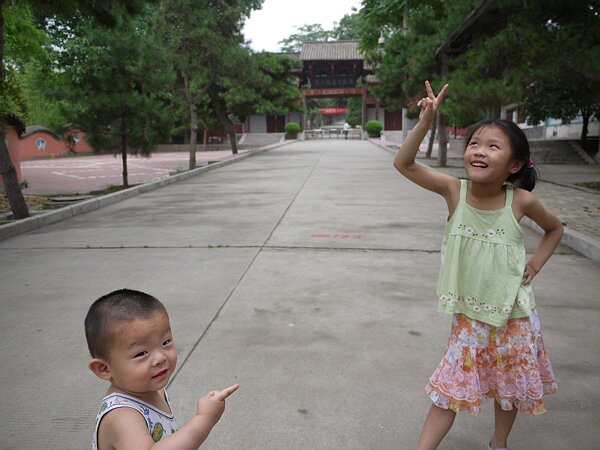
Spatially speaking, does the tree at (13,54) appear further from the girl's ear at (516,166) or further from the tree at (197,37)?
the girl's ear at (516,166)

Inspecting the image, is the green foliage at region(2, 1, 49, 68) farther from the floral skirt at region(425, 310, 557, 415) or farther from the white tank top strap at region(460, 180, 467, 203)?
the floral skirt at region(425, 310, 557, 415)

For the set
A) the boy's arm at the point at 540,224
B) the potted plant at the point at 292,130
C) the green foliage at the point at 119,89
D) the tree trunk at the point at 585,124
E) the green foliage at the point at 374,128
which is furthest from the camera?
the potted plant at the point at 292,130

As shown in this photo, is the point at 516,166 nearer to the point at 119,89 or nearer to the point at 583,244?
the point at 583,244

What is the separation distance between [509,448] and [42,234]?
6345 mm

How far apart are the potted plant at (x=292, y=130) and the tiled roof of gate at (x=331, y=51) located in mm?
6143

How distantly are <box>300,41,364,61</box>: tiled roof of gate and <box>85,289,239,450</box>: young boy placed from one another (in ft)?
144

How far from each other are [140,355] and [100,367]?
0.41ft

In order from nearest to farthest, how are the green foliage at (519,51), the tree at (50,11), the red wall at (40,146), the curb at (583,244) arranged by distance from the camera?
1. the curb at (583,244)
2. the tree at (50,11)
3. the green foliage at (519,51)
4. the red wall at (40,146)

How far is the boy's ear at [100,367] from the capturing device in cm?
130

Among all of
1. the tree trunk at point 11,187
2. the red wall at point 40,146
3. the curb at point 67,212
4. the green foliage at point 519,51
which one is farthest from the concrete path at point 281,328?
the red wall at point 40,146

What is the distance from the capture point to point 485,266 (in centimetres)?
186

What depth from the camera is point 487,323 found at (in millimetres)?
1830

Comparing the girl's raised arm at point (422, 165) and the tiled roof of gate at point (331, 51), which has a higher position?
the tiled roof of gate at point (331, 51)

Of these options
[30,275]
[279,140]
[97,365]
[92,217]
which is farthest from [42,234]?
[279,140]
